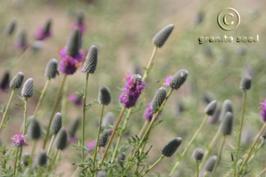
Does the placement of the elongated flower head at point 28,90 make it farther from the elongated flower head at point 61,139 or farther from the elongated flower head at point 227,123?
the elongated flower head at point 227,123

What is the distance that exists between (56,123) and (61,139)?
0.27 ft

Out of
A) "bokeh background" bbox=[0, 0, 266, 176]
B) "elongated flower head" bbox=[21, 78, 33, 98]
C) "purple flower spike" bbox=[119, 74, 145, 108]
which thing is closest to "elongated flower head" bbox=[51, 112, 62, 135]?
"elongated flower head" bbox=[21, 78, 33, 98]

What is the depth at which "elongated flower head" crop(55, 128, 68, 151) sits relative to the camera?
276 cm

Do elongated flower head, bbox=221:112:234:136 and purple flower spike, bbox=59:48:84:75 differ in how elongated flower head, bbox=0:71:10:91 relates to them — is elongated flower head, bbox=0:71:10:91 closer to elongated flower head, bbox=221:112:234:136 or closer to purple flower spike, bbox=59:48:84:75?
purple flower spike, bbox=59:48:84:75

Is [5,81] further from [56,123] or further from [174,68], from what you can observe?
[174,68]

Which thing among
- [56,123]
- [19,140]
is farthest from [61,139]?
[19,140]

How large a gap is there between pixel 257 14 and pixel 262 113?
2789 mm

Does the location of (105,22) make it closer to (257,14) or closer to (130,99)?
(257,14)

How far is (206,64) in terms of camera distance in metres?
5.37

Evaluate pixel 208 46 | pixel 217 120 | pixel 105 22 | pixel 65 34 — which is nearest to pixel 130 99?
pixel 217 120

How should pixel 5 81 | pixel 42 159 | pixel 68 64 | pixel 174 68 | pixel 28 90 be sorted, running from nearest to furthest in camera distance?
pixel 42 159
pixel 28 90
pixel 68 64
pixel 5 81
pixel 174 68

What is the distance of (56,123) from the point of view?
2729mm

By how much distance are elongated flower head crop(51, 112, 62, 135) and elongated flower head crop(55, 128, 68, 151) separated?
2cm

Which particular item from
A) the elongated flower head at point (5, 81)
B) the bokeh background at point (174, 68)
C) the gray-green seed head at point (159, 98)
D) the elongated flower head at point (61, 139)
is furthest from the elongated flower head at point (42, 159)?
the bokeh background at point (174, 68)
